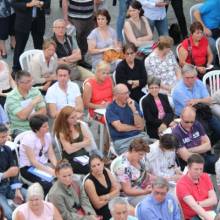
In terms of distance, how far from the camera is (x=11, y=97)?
985 cm

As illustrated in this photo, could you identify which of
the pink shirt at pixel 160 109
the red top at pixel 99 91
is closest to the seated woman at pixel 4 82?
the red top at pixel 99 91

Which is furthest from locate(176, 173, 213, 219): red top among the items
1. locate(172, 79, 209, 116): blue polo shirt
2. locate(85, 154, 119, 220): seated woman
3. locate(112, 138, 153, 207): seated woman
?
locate(172, 79, 209, 116): blue polo shirt

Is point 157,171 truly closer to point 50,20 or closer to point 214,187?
→ point 214,187

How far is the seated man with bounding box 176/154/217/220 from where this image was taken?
8.55 meters

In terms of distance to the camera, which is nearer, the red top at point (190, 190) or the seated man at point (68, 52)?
the red top at point (190, 190)

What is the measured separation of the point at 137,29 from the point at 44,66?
1845 millimetres

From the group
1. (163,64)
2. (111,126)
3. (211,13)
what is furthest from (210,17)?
(111,126)

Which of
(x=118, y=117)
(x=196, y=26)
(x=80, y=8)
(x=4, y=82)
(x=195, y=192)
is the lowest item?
(x=195, y=192)

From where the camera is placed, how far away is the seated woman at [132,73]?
10.9m

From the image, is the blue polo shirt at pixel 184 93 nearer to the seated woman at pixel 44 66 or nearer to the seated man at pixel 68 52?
the seated man at pixel 68 52

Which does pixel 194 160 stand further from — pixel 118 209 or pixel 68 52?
pixel 68 52

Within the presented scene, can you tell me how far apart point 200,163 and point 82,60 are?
4.25 meters

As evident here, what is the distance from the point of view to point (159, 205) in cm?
834

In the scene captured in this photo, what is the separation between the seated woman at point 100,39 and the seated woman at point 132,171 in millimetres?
2903
